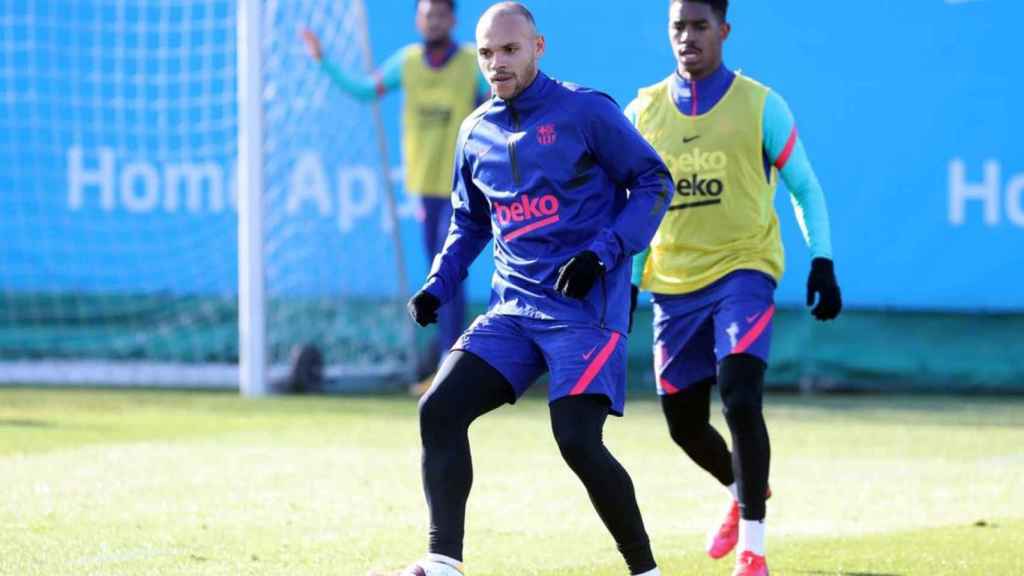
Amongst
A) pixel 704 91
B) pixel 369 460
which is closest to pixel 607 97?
pixel 704 91

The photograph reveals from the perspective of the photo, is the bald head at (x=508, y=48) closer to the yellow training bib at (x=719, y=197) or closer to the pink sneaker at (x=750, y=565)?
the yellow training bib at (x=719, y=197)

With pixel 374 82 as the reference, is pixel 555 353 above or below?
below

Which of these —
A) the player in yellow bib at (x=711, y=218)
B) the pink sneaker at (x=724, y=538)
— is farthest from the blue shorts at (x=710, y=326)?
the pink sneaker at (x=724, y=538)

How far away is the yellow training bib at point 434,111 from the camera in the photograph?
1266 centimetres

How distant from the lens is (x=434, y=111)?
12.8 meters

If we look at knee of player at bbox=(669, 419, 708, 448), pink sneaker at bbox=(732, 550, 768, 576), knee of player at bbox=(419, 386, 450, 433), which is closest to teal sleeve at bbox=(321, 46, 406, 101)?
knee of player at bbox=(669, 419, 708, 448)

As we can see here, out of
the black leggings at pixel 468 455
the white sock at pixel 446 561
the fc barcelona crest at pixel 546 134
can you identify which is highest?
the fc barcelona crest at pixel 546 134

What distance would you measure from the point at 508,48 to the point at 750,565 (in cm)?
184

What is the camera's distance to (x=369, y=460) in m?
9.16

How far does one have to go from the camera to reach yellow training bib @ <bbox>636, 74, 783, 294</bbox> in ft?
21.3

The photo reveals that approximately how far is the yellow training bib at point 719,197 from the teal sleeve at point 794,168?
4 cm

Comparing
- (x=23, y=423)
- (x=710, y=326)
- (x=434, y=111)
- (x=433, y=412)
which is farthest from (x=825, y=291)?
(x=434, y=111)

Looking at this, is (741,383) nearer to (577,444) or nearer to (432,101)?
(577,444)

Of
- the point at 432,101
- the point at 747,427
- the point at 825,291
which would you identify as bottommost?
the point at 747,427
